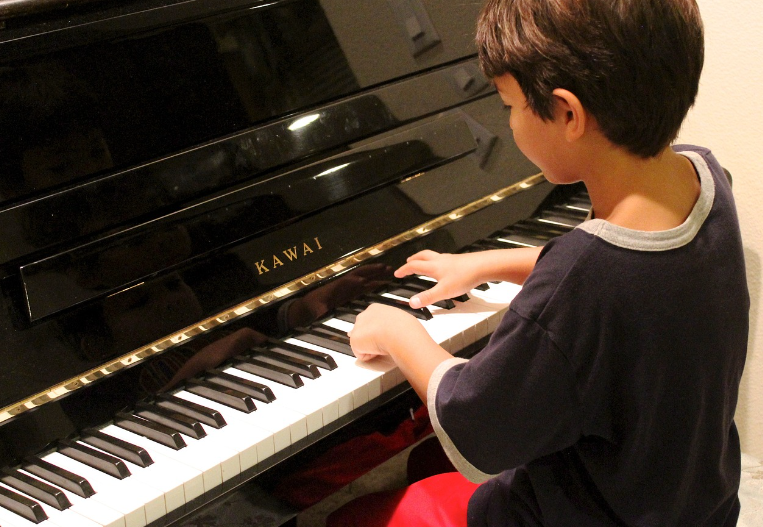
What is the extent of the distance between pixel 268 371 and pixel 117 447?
0.25 m

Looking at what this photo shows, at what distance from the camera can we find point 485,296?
1.50 metres

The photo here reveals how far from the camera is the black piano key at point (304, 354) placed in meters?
1.28

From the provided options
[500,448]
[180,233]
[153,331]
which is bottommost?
[500,448]

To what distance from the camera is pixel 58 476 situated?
1083 mm

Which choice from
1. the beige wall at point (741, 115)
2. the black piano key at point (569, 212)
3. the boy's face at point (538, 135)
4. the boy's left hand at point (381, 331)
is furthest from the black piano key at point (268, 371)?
the beige wall at point (741, 115)

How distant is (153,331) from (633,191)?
2.28 feet

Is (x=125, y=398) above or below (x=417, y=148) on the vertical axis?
below

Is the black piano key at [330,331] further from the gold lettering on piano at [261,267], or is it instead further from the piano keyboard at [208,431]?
the gold lettering on piano at [261,267]

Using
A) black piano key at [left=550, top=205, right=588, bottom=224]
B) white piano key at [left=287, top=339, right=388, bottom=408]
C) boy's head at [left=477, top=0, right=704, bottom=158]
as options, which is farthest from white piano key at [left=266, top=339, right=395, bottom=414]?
black piano key at [left=550, top=205, right=588, bottom=224]

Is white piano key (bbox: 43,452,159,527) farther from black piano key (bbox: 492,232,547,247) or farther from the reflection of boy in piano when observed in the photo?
black piano key (bbox: 492,232,547,247)

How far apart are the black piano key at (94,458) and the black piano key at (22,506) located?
9cm

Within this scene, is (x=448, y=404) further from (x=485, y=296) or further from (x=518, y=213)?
(x=518, y=213)

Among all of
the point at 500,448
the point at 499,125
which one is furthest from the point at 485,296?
the point at 500,448

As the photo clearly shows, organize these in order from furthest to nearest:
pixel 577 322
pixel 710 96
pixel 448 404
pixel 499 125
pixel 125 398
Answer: pixel 710 96 → pixel 499 125 → pixel 125 398 → pixel 448 404 → pixel 577 322
